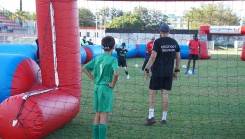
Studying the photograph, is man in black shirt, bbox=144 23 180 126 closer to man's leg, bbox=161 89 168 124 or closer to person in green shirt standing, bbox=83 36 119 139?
man's leg, bbox=161 89 168 124

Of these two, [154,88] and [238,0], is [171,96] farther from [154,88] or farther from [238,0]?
[238,0]

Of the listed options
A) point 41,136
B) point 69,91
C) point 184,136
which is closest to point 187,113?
point 184,136

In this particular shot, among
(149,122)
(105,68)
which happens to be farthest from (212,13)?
(105,68)

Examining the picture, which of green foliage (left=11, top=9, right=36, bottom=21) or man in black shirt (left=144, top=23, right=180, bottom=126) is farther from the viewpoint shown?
green foliage (left=11, top=9, right=36, bottom=21)

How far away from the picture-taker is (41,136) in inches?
184

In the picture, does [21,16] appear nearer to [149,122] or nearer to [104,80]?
[149,122]

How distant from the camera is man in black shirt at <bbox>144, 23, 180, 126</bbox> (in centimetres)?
588

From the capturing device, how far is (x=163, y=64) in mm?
5992

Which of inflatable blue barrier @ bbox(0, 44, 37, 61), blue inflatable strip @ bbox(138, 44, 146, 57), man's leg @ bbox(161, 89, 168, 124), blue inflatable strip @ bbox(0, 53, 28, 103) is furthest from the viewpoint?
blue inflatable strip @ bbox(138, 44, 146, 57)

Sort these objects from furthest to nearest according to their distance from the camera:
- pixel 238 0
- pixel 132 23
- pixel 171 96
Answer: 1. pixel 132 23
2. pixel 171 96
3. pixel 238 0

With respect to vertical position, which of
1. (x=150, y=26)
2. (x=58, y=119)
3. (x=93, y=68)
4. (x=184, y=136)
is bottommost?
(x=184, y=136)

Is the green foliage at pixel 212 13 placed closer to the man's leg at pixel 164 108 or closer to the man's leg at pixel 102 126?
the man's leg at pixel 164 108

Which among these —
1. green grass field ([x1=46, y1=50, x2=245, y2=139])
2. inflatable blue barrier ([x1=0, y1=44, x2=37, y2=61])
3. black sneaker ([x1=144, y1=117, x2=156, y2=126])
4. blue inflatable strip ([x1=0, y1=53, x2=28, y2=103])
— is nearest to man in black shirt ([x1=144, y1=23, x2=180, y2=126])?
black sneaker ([x1=144, y1=117, x2=156, y2=126])

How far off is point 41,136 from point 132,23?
5.07 metres
